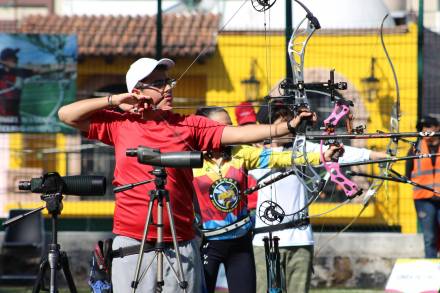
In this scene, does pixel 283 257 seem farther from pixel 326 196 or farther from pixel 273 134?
pixel 326 196

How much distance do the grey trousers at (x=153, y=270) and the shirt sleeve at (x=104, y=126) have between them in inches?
21.8

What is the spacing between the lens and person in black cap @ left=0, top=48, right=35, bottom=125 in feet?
44.4

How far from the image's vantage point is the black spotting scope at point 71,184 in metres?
5.88

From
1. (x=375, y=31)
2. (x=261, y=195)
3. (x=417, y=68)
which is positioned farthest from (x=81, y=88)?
(x=261, y=195)

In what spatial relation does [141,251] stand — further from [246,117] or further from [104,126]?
[246,117]

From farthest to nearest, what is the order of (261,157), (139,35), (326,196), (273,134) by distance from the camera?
(139,35) < (326,196) < (261,157) < (273,134)

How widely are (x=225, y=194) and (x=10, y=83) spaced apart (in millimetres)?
7505

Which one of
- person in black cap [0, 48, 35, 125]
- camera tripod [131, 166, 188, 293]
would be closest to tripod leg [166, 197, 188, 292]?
camera tripod [131, 166, 188, 293]

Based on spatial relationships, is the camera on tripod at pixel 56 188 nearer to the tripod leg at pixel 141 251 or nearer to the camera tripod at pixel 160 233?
the camera tripod at pixel 160 233

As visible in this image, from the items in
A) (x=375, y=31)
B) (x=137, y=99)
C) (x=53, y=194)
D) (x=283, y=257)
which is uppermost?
(x=375, y=31)

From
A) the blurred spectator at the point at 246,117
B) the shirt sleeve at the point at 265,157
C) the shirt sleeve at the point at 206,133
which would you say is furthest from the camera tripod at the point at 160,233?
the blurred spectator at the point at 246,117

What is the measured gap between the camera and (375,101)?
504 inches

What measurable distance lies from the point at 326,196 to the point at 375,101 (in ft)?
4.03

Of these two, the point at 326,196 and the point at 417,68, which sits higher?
the point at 417,68
